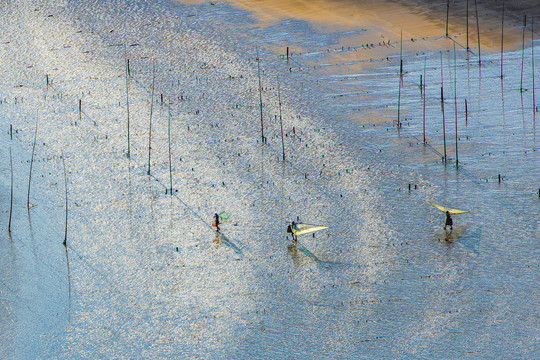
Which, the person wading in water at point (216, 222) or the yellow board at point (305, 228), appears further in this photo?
the person wading in water at point (216, 222)

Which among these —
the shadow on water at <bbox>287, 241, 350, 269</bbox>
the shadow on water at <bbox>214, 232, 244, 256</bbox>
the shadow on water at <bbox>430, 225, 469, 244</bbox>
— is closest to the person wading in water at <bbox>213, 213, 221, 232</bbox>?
the shadow on water at <bbox>214, 232, 244, 256</bbox>

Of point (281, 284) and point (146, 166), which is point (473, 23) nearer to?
point (146, 166)

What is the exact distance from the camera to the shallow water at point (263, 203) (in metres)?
21.9

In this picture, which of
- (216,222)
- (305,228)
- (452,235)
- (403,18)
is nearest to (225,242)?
(216,222)

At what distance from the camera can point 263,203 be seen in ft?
91.5

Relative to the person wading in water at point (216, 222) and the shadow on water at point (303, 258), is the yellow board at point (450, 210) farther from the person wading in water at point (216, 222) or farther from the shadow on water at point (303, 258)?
the person wading in water at point (216, 222)

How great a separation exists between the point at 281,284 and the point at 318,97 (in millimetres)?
13565

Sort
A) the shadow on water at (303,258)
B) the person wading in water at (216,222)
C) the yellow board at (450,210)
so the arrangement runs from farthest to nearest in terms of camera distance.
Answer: the person wading in water at (216,222)
the yellow board at (450,210)
the shadow on water at (303,258)

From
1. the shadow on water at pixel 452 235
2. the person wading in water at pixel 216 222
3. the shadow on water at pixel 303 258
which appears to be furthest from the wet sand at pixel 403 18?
the shadow on water at pixel 303 258

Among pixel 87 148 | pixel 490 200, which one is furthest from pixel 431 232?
pixel 87 148

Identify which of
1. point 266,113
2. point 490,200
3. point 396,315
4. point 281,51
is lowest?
point 396,315

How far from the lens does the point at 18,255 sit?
83.8 feet

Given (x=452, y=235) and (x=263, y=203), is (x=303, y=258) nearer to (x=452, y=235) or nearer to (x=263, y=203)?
(x=263, y=203)

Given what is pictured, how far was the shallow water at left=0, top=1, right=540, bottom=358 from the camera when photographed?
21.9 m
